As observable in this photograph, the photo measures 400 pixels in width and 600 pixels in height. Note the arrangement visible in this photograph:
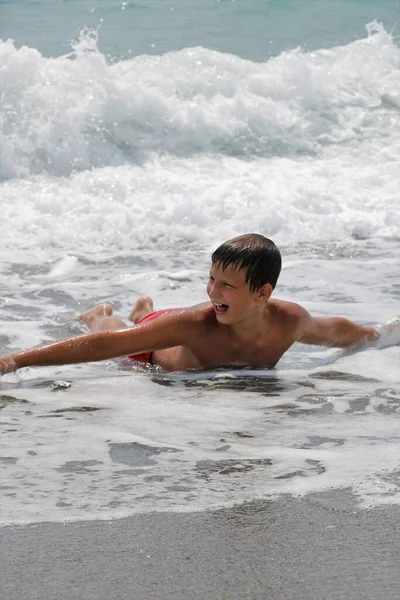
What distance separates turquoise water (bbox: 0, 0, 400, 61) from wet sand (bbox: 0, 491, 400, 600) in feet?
34.9

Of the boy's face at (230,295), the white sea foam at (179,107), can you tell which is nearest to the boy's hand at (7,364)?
the boy's face at (230,295)

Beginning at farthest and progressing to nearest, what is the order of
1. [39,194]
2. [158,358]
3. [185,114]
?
[185,114], [39,194], [158,358]

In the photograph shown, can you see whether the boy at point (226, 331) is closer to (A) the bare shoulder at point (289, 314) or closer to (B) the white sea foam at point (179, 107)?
(A) the bare shoulder at point (289, 314)

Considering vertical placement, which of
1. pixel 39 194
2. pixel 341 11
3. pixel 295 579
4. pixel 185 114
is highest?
pixel 341 11

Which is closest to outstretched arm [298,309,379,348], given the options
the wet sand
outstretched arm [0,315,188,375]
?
outstretched arm [0,315,188,375]

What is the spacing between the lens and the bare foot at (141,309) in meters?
6.02

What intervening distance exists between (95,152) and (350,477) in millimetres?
7187

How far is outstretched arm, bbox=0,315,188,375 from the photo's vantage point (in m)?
4.75

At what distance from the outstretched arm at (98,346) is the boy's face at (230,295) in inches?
9.1

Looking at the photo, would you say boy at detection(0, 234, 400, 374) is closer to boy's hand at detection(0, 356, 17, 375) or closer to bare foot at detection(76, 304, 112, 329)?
boy's hand at detection(0, 356, 17, 375)

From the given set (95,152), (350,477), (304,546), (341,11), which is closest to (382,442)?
(350,477)

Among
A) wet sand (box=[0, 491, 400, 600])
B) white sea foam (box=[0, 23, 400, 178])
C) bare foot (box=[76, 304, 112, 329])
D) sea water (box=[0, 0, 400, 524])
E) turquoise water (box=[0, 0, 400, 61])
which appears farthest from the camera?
turquoise water (box=[0, 0, 400, 61])

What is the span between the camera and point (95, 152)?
10281mm

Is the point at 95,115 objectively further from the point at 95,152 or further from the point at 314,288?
the point at 314,288
